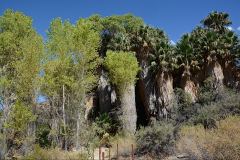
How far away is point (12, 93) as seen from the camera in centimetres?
2241

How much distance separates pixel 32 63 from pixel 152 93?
13673 millimetres

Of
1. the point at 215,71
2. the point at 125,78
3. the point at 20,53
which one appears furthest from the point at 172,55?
the point at 20,53

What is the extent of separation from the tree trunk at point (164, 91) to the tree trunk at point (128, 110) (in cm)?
297

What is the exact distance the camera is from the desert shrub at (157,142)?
19.3 meters

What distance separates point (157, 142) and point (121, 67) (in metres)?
11.1

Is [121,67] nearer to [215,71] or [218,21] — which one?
[215,71]

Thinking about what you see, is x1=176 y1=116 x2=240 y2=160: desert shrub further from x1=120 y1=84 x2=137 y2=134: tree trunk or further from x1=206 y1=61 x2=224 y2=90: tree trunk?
x1=206 y1=61 x2=224 y2=90: tree trunk

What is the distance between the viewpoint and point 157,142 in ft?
64.4

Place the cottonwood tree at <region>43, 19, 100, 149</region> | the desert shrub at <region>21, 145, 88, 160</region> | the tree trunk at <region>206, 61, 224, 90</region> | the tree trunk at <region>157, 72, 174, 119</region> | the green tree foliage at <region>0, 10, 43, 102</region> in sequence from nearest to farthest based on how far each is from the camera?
1. the desert shrub at <region>21, 145, 88, 160</region>
2. the green tree foliage at <region>0, 10, 43, 102</region>
3. the cottonwood tree at <region>43, 19, 100, 149</region>
4. the tree trunk at <region>157, 72, 174, 119</region>
5. the tree trunk at <region>206, 61, 224, 90</region>

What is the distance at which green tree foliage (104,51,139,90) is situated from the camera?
29.7 m

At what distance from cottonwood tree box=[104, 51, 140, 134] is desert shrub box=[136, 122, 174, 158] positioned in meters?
8.50

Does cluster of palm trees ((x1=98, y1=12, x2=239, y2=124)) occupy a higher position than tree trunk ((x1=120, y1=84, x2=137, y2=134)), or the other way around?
cluster of palm trees ((x1=98, y1=12, x2=239, y2=124))

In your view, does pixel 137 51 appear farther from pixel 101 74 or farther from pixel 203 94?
pixel 203 94

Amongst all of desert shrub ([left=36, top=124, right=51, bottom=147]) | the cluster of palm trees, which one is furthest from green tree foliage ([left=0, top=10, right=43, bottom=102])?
the cluster of palm trees
